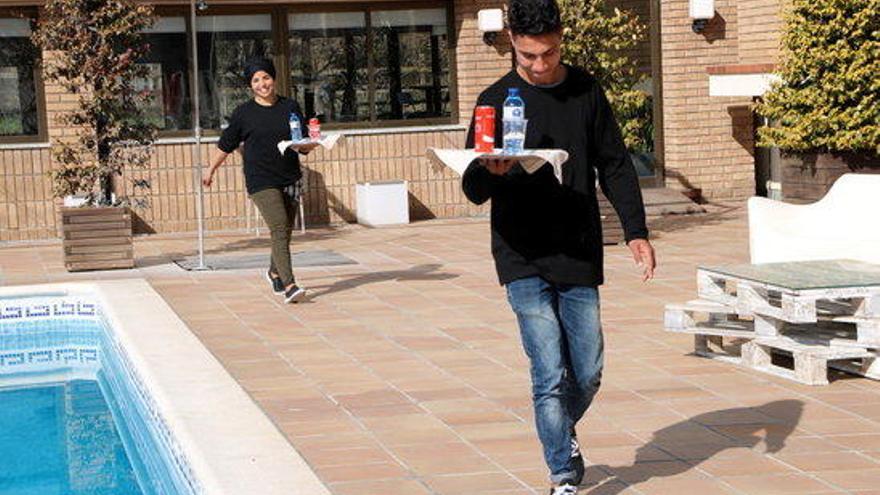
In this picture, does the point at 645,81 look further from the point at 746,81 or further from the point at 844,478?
the point at 844,478

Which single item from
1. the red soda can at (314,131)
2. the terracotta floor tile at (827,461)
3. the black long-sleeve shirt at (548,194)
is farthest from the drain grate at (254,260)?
the black long-sleeve shirt at (548,194)

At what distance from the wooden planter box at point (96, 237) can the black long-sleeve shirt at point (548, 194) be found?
968 cm

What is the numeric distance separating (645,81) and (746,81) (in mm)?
2426

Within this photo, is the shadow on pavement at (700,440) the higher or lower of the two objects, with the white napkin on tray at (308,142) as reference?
lower

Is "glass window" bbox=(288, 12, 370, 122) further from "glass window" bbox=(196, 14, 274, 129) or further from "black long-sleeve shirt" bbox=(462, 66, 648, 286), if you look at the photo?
"black long-sleeve shirt" bbox=(462, 66, 648, 286)

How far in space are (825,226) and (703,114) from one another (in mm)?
10380

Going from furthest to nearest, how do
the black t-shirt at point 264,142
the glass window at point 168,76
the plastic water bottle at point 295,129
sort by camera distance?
the glass window at point 168,76 → the black t-shirt at point 264,142 → the plastic water bottle at point 295,129

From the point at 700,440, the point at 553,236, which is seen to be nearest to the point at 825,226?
the point at 700,440

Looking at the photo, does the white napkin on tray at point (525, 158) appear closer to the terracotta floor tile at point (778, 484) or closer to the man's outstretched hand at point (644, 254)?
the man's outstretched hand at point (644, 254)

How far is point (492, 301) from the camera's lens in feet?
39.7

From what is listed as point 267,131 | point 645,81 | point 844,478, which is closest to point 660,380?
point 844,478

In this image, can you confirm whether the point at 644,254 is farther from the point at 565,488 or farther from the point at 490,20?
the point at 490,20

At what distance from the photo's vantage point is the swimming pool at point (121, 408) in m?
6.95

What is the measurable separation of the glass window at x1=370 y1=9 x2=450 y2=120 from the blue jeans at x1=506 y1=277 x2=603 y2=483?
14.0 metres
